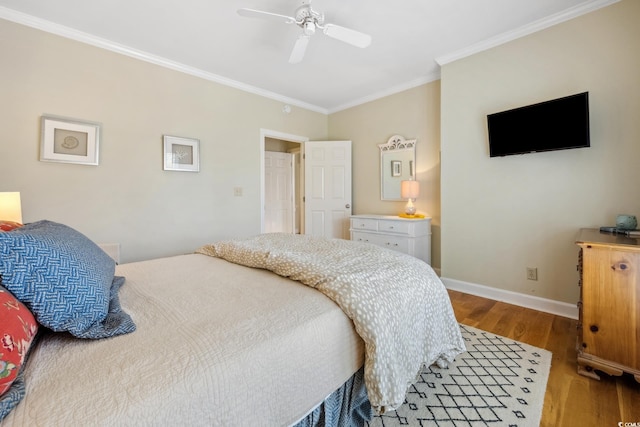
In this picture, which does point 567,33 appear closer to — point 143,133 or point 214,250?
point 214,250

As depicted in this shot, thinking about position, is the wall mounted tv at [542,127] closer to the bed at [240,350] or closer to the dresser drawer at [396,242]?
the dresser drawer at [396,242]

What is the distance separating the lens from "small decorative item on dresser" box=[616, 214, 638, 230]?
6.01 feet

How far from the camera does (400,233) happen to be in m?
3.18

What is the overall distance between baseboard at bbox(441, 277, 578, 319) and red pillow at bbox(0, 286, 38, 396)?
3241 mm

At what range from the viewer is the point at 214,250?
6.03 feet

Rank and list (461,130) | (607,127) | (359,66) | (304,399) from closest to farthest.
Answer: (304,399)
(607,127)
(461,130)
(359,66)

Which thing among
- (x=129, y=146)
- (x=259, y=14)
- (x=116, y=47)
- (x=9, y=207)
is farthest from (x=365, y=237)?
(x=116, y=47)

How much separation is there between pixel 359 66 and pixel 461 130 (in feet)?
4.47

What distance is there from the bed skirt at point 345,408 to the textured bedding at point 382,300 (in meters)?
0.14

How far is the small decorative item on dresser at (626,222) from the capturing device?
6.01 ft

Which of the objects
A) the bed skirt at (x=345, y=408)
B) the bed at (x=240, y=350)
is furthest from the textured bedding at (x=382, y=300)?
the bed skirt at (x=345, y=408)

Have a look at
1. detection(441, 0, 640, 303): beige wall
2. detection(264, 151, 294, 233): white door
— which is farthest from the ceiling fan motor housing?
detection(264, 151, 294, 233): white door

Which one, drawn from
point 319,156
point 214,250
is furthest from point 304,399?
point 319,156

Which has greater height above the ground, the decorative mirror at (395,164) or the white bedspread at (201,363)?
the decorative mirror at (395,164)
